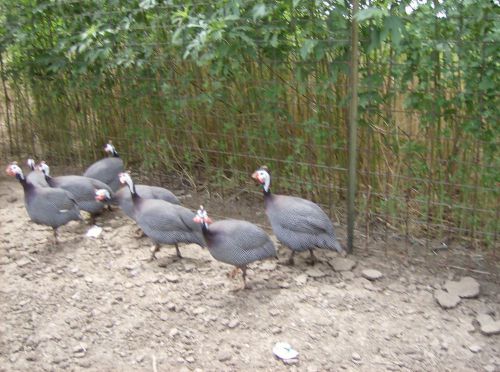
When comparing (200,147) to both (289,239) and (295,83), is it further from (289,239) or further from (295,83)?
(289,239)

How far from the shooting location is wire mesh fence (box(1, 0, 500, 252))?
3.52 meters

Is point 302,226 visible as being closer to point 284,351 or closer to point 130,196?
point 284,351

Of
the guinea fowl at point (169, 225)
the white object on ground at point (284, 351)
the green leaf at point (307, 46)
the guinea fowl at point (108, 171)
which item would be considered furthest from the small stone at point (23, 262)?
the green leaf at point (307, 46)

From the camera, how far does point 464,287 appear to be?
3562 mm

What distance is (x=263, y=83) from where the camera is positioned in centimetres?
433

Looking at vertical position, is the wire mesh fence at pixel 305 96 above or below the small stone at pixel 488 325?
above

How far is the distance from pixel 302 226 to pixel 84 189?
2.02 meters

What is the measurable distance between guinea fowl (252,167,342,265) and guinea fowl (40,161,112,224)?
1680 millimetres

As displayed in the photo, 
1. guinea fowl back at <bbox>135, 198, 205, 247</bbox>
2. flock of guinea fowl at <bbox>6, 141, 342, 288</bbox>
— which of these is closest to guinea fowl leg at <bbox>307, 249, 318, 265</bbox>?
flock of guinea fowl at <bbox>6, 141, 342, 288</bbox>

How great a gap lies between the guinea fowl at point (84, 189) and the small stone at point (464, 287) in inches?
111

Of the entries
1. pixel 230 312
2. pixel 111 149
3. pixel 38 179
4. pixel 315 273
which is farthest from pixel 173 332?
pixel 111 149

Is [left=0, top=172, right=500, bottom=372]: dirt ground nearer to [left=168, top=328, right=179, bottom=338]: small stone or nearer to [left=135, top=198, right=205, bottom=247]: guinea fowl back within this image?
[left=168, top=328, right=179, bottom=338]: small stone

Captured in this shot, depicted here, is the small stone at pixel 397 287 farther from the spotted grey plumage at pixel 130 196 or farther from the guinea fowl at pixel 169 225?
the spotted grey plumage at pixel 130 196

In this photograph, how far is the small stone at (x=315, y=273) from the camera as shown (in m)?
3.82
